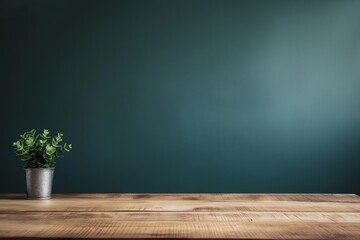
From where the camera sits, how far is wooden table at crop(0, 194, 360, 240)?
40.1 inches

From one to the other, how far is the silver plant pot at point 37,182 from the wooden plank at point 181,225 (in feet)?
1.10

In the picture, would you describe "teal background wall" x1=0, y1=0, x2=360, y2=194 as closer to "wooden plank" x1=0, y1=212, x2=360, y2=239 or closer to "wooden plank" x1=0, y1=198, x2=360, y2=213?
"wooden plank" x1=0, y1=198, x2=360, y2=213

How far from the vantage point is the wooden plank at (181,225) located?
3.29 ft

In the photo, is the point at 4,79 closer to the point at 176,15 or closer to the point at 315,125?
the point at 176,15

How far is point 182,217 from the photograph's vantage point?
1230 millimetres

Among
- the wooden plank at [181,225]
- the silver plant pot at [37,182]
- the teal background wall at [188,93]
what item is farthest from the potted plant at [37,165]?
the teal background wall at [188,93]

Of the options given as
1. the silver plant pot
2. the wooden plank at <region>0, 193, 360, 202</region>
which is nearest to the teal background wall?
the wooden plank at <region>0, 193, 360, 202</region>

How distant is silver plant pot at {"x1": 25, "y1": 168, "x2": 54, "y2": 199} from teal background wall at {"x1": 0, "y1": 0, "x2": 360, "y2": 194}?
5.39 feet

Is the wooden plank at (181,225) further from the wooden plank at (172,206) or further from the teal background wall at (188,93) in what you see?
the teal background wall at (188,93)

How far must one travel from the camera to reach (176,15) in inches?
131

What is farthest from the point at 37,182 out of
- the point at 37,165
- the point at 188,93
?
the point at 188,93

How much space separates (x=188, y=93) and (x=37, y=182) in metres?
1.80

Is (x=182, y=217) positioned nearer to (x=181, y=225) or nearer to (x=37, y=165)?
(x=181, y=225)

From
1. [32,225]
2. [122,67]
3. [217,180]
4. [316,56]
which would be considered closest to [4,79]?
[122,67]
